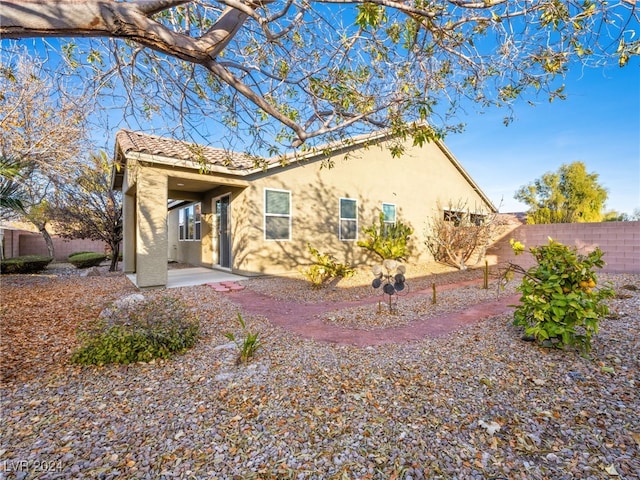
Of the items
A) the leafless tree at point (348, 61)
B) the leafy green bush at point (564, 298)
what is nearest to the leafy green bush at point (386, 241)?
the leafless tree at point (348, 61)

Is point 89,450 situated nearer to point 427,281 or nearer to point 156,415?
point 156,415

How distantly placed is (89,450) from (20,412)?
1015 millimetres

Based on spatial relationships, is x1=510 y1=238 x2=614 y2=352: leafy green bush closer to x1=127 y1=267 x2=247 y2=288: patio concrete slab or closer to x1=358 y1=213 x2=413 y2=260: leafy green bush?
x1=358 y1=213 x2=413 y2=260: leafy green bush

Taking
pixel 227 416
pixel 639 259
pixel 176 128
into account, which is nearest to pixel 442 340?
pixel 227 416

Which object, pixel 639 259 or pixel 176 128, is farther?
pixel 639 259

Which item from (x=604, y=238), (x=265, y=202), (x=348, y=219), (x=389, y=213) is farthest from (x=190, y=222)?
(x=604, y=238)

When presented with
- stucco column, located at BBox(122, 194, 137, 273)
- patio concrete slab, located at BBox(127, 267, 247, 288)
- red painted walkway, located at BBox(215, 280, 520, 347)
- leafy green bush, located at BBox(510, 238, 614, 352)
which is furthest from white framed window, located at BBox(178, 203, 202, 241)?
leafy green bush, located at BBox(510, 238, 614, 352)

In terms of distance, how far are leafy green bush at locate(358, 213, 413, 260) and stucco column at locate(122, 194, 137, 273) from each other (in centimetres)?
840

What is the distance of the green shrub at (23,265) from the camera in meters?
10.6

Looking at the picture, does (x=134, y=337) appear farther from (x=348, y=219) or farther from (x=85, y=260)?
(x=85, y=260)

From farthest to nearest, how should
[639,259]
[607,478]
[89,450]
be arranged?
1. [639,259]
2. [89,450]
3. [607,478]

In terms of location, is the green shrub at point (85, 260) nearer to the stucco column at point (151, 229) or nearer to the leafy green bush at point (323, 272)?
the stucco column at point (151, 229)

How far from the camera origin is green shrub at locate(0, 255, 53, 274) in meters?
10.6

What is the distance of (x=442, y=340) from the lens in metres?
4.14
